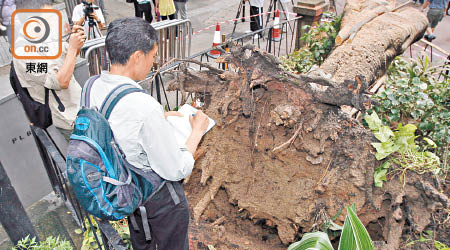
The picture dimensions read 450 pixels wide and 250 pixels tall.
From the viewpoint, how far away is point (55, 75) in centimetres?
286

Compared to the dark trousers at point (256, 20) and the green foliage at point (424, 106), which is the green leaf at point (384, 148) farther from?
the dark trousers at point (256, 20)

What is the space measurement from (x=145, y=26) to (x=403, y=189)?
7.55 feet

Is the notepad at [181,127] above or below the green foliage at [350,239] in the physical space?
above

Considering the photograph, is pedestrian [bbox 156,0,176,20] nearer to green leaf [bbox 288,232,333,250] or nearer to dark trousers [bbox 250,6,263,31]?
dark trousers [bbox 250,6,263,31]

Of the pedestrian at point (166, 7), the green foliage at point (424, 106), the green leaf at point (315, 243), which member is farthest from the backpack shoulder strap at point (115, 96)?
the pedestrian at point (166, 7)

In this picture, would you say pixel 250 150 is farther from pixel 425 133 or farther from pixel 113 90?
pixel 425 133

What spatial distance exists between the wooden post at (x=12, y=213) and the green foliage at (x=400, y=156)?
272cm

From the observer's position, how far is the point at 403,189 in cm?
278

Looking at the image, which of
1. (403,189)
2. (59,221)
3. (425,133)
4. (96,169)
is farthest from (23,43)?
(425,133)

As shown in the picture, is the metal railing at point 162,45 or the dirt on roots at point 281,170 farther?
the metal railing at point 162,45

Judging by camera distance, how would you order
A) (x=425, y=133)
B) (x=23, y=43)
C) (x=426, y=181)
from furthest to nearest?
(x=425, y=133) < (x=23, y=43) < (x=426, y=181)

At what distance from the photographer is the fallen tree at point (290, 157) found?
2.78 meters

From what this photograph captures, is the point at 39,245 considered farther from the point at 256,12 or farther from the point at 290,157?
the point at 256,12

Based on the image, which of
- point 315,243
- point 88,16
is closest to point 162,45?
point 88,16
